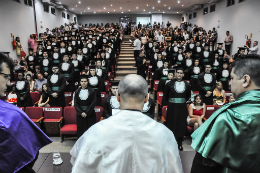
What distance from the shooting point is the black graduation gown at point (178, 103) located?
15.5 feet

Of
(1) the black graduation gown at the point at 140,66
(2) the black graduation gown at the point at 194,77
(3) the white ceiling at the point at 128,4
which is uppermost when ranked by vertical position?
(3) the white ceiling at the point at 128,4

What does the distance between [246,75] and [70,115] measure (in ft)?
16.2

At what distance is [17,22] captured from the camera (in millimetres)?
12430

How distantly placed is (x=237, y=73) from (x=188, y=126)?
4.16 metres

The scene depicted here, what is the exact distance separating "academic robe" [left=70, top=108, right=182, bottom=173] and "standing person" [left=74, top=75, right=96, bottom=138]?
3.90 m

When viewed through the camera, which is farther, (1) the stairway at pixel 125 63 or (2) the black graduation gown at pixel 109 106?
(1) the stairway at pixel 125 63

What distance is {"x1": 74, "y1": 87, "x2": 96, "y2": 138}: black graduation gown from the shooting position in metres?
4.95

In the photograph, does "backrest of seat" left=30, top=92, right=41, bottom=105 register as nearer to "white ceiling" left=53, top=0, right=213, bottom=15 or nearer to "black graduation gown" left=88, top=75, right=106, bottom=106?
"black graduation gown" left=88, top=75, right=106, bottom=106

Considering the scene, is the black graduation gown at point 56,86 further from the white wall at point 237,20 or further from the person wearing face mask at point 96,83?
the white wall at point 237,20

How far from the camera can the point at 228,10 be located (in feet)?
48.4

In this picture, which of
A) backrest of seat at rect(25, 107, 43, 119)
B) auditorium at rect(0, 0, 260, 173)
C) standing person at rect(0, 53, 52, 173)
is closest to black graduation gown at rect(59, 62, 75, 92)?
auditorium at rect(0, 0, 260, 173)

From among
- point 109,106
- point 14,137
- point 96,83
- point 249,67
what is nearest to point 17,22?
point 96,83

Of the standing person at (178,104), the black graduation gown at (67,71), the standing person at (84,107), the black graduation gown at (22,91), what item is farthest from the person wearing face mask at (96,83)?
the standing person at (178,104)

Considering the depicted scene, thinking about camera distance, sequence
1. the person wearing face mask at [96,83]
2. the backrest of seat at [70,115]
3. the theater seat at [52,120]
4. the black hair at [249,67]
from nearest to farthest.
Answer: the black hair at [249,67]
the theater seat at [52,120]
the backrest of seat at [70,115]
the person wearing face mask at [96,83]
